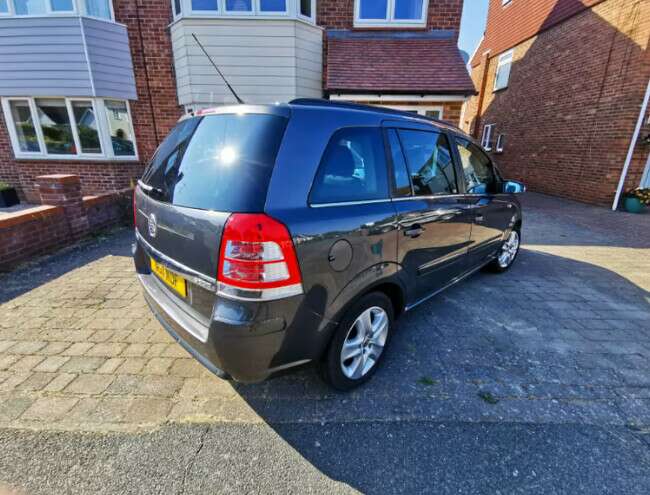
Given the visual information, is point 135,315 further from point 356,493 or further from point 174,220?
point 356,493

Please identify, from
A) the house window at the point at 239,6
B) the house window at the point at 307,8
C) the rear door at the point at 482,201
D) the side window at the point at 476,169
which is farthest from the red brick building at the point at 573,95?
the house window at the point at 239,6

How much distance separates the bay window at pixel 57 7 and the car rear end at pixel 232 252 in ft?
27.8

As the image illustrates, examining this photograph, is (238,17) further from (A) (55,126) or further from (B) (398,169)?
(B) (398,169)

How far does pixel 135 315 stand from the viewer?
309cm

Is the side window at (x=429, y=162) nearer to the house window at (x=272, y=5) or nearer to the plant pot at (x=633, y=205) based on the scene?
the house window at (x=272, y=5)

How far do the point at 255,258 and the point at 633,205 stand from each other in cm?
1101

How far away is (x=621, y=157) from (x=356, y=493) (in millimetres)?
10963

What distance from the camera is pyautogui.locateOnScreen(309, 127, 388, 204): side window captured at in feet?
5.92

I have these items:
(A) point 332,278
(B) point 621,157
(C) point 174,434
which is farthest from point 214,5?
(B) point 621,157

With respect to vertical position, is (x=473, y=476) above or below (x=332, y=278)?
below

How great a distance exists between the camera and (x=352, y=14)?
7496 mm

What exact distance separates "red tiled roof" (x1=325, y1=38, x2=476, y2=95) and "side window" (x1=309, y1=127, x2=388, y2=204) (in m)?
5.44

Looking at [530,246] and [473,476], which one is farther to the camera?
[530,246]

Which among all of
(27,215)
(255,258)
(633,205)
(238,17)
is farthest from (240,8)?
(633,205)
